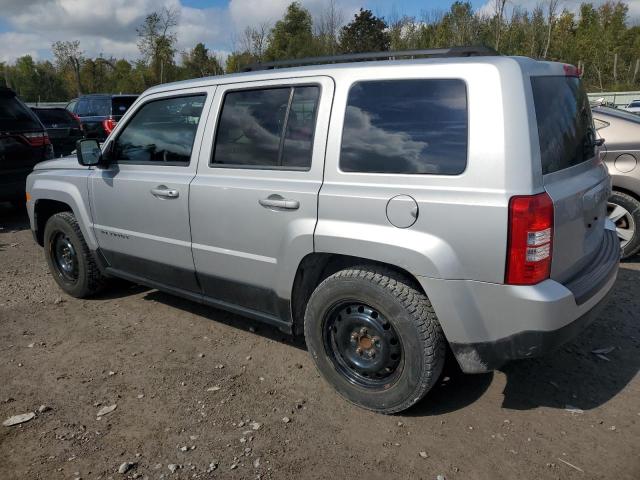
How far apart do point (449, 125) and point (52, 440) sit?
8.82 feet

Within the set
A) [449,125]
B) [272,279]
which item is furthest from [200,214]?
[449,125]

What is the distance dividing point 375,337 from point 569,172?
1361 millimetres

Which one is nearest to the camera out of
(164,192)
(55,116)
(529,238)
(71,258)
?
(529,238)

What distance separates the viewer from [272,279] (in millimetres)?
3395

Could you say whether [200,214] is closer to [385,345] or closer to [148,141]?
[148,141]

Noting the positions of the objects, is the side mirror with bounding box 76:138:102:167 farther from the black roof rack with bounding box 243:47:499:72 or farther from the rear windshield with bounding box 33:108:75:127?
the rear windshield with bounding box 33:108:75:127

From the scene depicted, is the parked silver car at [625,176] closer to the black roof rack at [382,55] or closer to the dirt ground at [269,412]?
the dirt ground at [269,412]

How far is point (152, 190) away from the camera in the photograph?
3947 mm

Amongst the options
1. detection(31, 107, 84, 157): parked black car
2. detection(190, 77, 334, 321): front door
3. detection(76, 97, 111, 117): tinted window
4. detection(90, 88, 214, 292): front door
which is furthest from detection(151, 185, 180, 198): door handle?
detection(76, 97, 111, 117): tinted window

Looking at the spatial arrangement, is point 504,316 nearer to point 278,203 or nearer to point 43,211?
point 278,203

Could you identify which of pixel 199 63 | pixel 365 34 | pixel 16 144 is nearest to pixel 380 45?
pixel 365 34

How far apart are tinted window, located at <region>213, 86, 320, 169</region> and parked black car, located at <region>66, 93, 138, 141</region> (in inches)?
488

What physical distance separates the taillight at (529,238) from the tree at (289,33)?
33537 mm

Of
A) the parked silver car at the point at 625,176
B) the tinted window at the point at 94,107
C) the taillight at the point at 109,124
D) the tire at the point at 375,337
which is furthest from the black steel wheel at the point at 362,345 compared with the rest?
the tinted window at the point at 94,107
